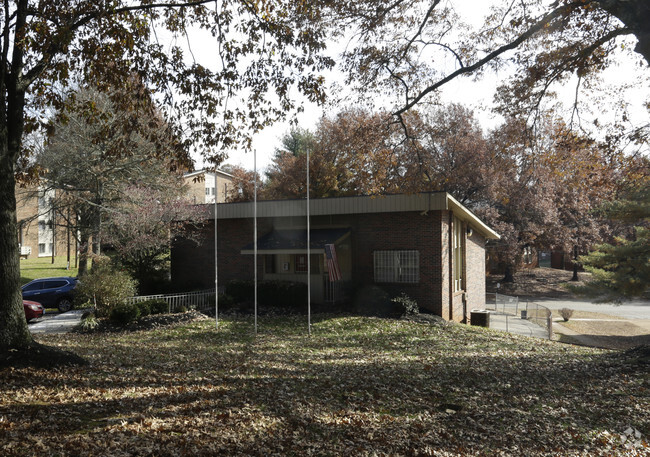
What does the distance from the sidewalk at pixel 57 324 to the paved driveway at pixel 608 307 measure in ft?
83.5

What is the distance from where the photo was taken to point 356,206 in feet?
63.0

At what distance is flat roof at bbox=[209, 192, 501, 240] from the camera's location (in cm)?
1781

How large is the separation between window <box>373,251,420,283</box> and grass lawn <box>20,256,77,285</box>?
23.0 meters

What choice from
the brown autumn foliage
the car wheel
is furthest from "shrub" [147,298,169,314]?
the brown autumn foliage

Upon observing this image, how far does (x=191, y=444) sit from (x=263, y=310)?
1398 cm

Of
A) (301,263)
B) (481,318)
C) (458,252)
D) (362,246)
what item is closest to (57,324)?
(301,263)

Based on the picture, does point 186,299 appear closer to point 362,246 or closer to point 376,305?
point 362,246

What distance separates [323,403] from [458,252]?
15363 mm

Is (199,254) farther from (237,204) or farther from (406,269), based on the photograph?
(406,269)

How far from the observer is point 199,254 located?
75.8ft

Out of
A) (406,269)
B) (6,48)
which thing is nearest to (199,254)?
(406,269)

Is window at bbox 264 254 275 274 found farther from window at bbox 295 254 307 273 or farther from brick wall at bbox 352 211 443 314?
brick wall at bbox 352 211 443 314

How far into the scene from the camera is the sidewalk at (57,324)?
1505 centimetres

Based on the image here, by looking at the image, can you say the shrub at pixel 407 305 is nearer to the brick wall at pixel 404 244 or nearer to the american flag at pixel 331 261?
the brick wall at pixel 404 244
